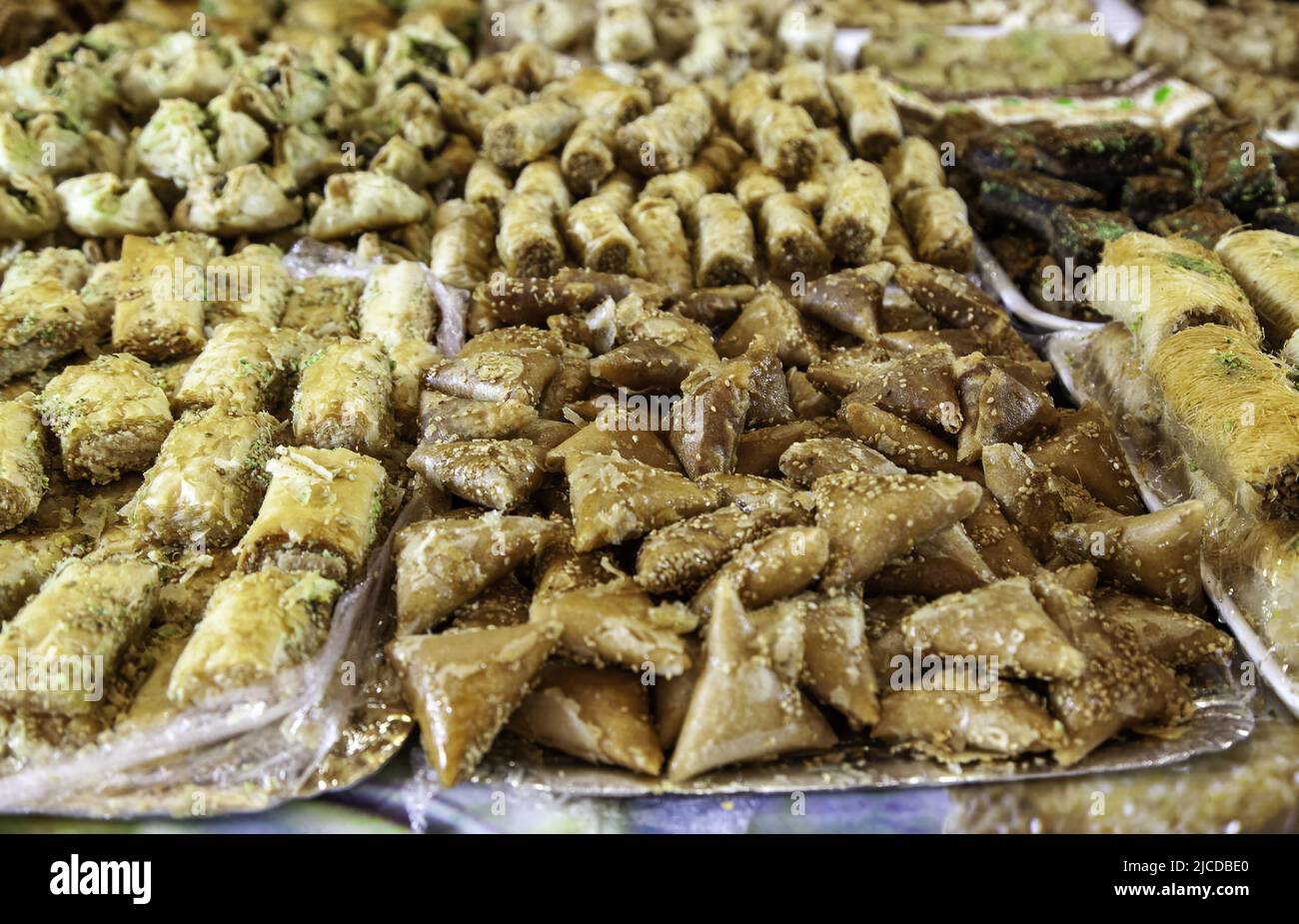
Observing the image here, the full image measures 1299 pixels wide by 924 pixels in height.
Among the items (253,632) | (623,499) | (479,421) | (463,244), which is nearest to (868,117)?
(463,244)

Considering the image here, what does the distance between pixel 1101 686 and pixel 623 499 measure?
4.32 feet

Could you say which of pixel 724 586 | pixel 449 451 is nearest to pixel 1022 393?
pixel 724 586

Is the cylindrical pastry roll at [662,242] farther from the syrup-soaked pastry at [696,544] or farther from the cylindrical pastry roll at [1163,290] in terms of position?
the cylindrical pastry roll at [1163,290]

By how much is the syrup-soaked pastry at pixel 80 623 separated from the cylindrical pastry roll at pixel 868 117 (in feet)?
13.3

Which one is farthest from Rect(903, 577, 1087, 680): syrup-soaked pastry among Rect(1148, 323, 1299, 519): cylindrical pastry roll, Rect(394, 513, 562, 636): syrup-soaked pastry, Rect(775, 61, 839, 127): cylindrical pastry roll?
Rect(775, 61, 839, 127): cylindrical pastry roll

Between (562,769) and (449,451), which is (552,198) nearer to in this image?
(449,451)

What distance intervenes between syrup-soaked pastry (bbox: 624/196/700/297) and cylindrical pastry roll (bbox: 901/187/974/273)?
1101 mm

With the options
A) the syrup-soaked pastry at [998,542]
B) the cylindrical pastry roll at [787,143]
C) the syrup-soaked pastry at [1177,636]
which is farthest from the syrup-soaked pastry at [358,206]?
the syrup-soaked pastry at [1177,636]

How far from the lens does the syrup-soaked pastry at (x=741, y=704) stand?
7.68 ft

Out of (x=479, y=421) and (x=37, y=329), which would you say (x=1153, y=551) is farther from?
(x=37, y=329)

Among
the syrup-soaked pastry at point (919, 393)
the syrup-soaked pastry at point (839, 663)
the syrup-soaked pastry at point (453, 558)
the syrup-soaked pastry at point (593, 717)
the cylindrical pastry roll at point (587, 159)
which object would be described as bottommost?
the syrup-soaked pastry at point (593, 717)

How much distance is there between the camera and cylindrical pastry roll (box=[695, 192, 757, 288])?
165 inches

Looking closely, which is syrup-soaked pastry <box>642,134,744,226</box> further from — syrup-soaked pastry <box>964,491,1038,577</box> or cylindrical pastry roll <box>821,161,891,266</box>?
syrup-soaked pastry <box>964,491,1038,577</box>

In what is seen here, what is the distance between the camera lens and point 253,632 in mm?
2404
